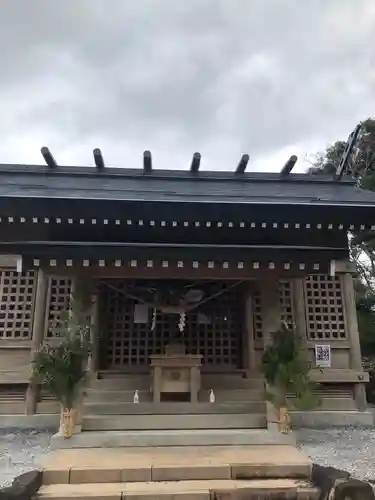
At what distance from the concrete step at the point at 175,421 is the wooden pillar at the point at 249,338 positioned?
157 cm

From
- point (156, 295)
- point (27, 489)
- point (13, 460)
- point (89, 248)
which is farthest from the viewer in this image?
point (156, 295)

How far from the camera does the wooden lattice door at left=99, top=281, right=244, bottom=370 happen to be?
7.60 m

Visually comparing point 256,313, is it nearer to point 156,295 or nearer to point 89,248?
point 156,295

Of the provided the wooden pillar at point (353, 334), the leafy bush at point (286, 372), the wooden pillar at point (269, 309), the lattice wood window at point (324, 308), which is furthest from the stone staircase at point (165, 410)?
the wooden pillar at point (353, 334)

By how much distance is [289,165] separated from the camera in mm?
8602

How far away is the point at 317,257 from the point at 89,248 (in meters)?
3.25

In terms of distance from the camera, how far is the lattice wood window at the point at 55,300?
7445 mm

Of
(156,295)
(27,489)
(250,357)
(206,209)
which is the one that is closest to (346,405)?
(250,357)

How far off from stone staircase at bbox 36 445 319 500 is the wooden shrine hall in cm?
103

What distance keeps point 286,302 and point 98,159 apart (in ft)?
15.7

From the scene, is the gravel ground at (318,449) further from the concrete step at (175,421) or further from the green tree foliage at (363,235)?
the green tree foliage at (363,235)

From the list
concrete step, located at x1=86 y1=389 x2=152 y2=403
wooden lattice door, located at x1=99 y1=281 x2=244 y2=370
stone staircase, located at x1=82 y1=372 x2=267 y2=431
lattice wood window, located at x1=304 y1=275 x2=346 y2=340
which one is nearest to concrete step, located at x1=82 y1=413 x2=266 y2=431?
stone staircase, located at x1=82 y1=372 x2=267 y2=431

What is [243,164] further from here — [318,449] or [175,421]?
[318,449]

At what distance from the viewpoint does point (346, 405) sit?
24.3 ft
